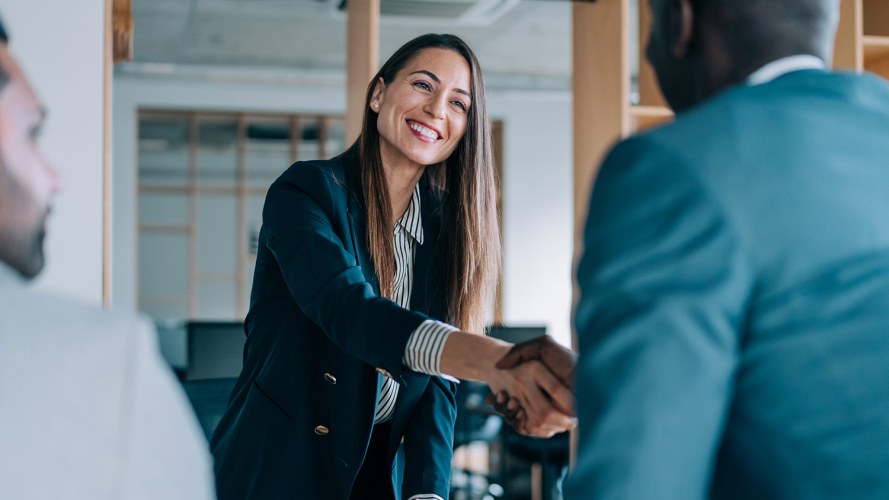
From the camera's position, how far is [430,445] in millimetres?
1703

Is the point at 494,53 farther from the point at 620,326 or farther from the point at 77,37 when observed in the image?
the point at 620,326

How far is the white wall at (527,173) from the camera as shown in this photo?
1065 centimetres

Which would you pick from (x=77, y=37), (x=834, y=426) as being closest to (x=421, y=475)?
(x=834, y=426)

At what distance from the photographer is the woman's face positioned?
1768 millimetres

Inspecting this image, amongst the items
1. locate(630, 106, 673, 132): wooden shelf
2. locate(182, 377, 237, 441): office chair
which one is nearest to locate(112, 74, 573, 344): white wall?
locate(630, 106, 673, 132): wooden shelf

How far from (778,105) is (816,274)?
Answer: 0.14 meters

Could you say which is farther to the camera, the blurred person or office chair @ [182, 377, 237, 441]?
office chair @ [182, 377, 237, 441]

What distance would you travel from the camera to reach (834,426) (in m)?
0.73

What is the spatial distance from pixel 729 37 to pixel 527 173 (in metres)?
10.5

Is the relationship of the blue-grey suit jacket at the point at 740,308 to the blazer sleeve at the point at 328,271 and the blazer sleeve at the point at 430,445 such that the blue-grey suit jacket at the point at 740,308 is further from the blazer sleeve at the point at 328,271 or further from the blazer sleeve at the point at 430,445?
the blazer sleeve at the point at 430,445

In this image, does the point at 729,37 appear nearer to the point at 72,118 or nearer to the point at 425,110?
the point at 425,110

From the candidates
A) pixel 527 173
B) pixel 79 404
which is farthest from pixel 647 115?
pixel 527 173

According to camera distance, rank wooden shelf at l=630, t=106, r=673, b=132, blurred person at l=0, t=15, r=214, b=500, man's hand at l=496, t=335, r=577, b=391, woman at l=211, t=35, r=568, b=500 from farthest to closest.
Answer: wooden shelf at l=630, t=106, r=673, b=132
woman at l=211, t=35, r=568, b=500
man's hand at l=496, t=335, r=577, b=391
blurred person at l=0, t=15, r=214, b=500

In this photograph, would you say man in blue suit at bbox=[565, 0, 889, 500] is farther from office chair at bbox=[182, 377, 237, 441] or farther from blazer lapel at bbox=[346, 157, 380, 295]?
office chair at bbox=[182, 377, 237, 441]
